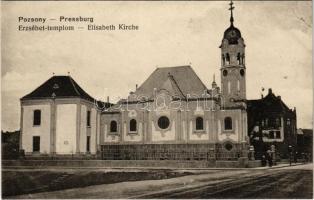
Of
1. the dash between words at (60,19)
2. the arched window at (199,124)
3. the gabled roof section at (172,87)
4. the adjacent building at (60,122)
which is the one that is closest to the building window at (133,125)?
the adjacent building at (60,122)

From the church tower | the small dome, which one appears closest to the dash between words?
the small dome

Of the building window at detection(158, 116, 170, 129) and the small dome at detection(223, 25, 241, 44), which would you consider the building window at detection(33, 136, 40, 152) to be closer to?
the building window at detection(158, 116, 170, 129)

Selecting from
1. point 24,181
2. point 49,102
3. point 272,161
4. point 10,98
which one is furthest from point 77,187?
point 272,161

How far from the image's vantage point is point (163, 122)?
81.1ft

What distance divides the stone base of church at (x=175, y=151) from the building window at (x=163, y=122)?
3.30 ft

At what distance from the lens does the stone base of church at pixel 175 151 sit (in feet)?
79.8

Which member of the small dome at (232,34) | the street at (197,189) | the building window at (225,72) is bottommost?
the street at (197,189)

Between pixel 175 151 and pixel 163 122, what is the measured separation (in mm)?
1651

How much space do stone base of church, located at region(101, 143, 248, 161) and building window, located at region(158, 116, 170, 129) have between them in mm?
1006

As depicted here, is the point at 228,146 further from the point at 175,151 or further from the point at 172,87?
the point at 172,87

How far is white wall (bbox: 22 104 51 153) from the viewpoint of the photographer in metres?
20.3

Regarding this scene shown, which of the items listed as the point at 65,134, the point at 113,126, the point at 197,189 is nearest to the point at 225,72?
the point at 113,126

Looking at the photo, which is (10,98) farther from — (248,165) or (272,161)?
(272,161)

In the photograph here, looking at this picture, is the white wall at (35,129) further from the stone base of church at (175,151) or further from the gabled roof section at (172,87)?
the gabled roof section at (172,87)
